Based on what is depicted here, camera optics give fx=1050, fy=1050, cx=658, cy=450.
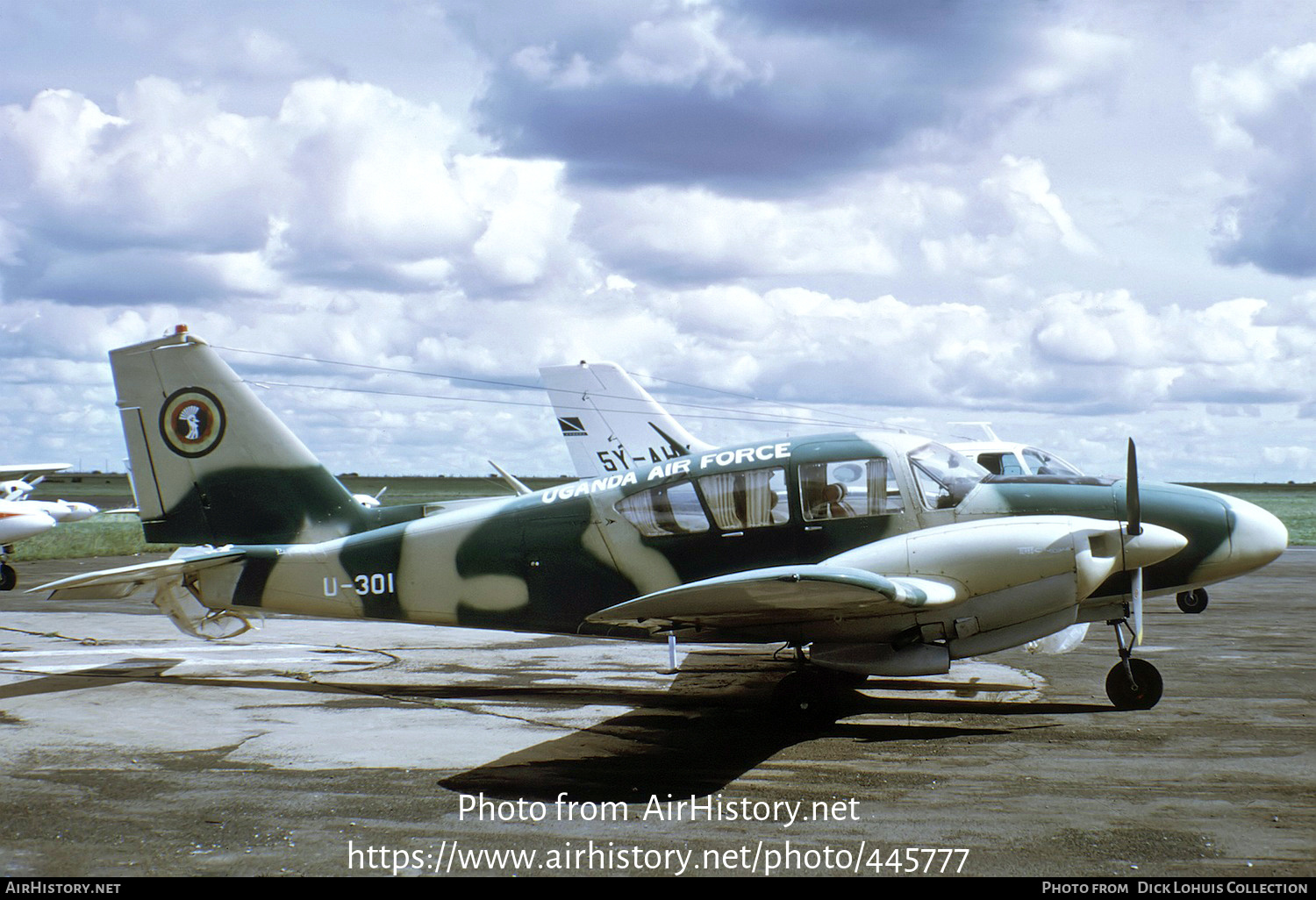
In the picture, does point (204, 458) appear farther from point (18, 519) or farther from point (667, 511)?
point (18, 519)

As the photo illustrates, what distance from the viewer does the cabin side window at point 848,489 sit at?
984cm

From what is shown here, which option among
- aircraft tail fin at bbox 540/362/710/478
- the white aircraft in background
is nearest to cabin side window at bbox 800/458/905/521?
aircraft tail fin at bbox 540/362/710/478

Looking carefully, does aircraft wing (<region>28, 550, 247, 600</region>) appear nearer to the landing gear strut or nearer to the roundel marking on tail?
the roundel marking on tail

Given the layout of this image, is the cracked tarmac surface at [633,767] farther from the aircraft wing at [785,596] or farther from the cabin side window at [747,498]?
the cabin side window at [747,498]

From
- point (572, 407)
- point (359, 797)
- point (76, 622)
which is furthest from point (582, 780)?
point (572, 407)

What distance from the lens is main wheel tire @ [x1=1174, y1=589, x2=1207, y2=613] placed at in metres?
17.8

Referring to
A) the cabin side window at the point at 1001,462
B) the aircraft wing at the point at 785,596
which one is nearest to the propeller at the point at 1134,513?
the aircraft wing at the point at 785,596

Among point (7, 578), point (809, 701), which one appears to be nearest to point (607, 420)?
point (7, 578)

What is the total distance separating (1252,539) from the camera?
9.57 m

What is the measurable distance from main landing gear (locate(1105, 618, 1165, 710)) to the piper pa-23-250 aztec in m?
0.02

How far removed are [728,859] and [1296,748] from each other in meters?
5.20

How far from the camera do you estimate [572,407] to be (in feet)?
86.1

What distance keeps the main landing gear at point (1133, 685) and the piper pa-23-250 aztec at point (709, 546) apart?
0.06 ft
